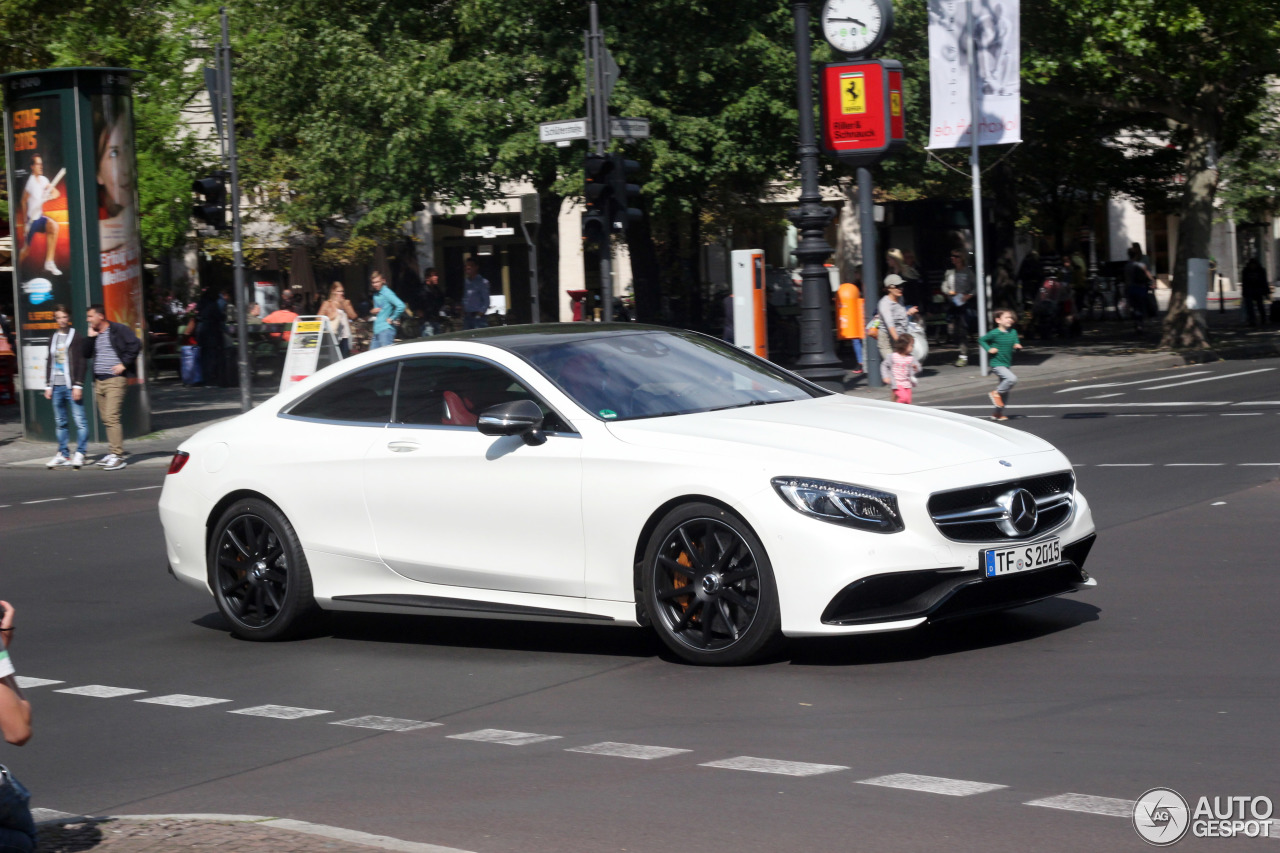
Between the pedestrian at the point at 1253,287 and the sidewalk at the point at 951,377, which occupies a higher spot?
the pedestrian at the point at 1253,287

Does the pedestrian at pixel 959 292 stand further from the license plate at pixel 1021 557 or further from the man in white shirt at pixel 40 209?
the license plate at pixel 1021 557

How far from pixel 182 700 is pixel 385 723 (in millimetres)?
1214

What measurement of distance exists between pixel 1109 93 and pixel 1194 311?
4.36 metres

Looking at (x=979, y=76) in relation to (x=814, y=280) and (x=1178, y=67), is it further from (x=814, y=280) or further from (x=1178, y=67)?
(x=1178, y=67)

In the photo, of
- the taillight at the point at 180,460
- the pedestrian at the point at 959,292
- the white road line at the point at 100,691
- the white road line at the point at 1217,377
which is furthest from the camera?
the pedestrian at the point at 959,292

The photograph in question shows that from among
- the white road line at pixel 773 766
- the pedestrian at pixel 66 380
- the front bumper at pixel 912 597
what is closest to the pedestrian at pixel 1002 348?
the pedestrian at pixel 66 380

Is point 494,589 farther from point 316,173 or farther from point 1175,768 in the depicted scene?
point 316,173

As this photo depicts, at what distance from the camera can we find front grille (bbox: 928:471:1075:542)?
23.2ft

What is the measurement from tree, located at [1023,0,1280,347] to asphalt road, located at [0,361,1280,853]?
19176mm

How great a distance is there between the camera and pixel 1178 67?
29.9 meters

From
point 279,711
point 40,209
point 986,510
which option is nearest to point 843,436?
point 986,510

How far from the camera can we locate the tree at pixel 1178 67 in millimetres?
27922

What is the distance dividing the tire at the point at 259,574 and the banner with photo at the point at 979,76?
19443 mm

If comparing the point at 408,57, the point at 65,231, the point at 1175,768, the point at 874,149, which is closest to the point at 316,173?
the point at 408,57
